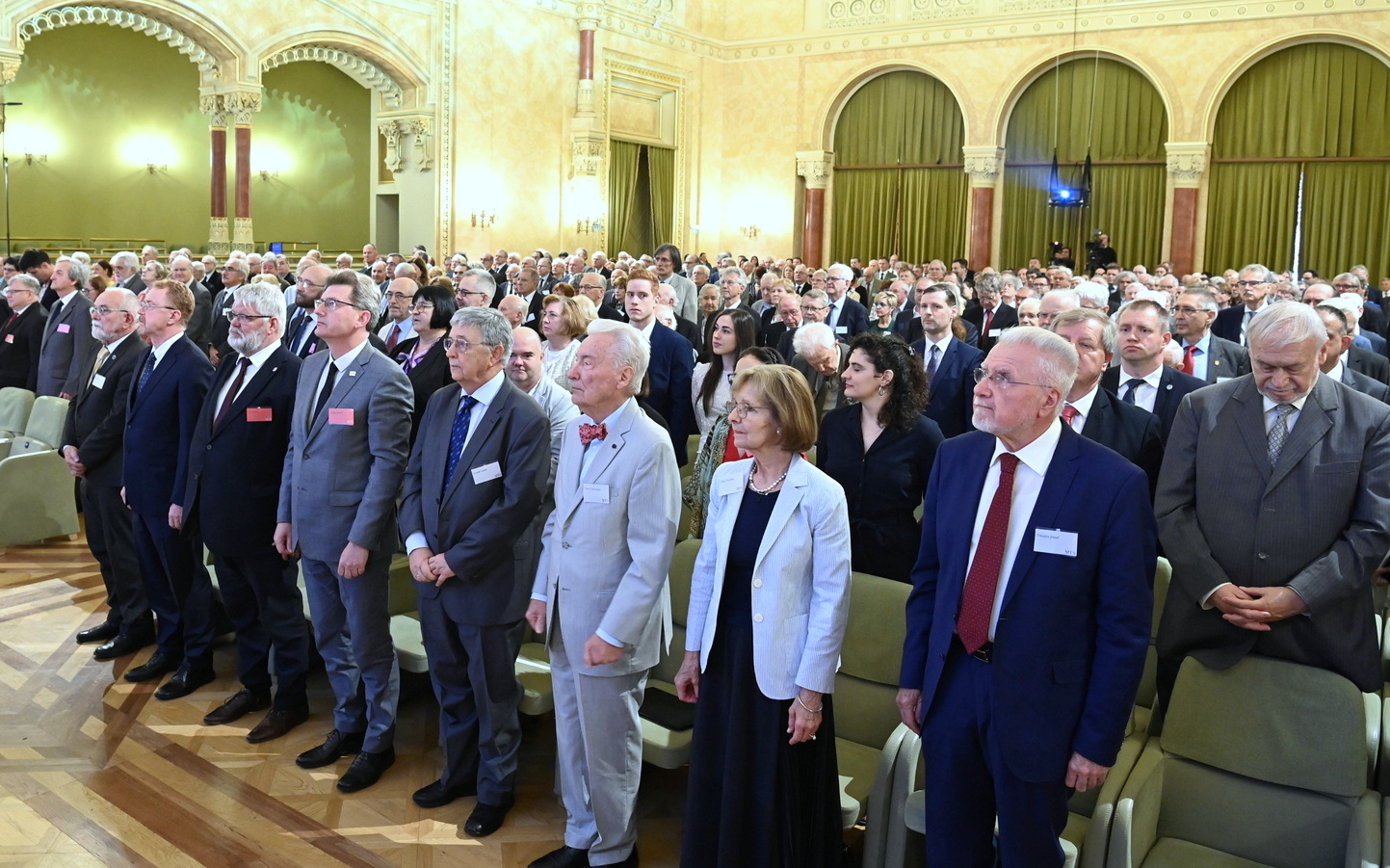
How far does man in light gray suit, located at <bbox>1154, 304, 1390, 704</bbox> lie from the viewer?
2.86 meters

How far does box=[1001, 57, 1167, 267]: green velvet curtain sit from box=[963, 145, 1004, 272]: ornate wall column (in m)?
0.28

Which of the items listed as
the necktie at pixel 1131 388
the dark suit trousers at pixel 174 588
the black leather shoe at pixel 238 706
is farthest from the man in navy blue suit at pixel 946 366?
the dark suit trousers at pixel 174 588

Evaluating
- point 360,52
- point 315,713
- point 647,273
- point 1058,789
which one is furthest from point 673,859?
point 360,52

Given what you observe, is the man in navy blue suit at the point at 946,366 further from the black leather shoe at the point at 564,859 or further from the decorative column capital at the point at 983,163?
the decorative column capital at the point at 983,163

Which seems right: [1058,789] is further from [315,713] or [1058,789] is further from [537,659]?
[315,713]

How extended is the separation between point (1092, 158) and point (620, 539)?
1712cm

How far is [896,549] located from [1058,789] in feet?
4.76

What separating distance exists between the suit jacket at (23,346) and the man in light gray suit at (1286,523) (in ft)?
23.4

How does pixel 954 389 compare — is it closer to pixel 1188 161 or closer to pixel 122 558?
pixel 122 558

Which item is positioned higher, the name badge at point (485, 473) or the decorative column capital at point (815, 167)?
the decorative column capital at point (815, 167)

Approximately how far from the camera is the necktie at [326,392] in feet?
12.6

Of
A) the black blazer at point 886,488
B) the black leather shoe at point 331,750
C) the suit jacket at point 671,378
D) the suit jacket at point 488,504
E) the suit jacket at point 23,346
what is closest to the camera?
the suit jacket at point 488,504

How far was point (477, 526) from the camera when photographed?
3.38 meters

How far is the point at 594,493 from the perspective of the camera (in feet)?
10.0
